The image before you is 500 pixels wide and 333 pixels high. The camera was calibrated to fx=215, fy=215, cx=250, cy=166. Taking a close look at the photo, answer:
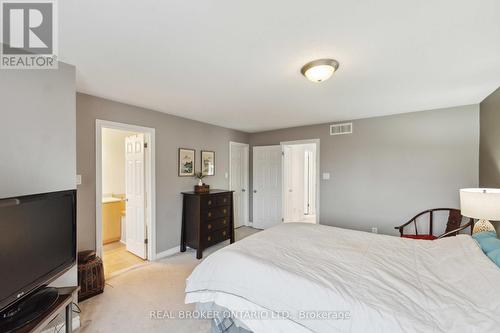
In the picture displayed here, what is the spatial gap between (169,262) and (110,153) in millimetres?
2669

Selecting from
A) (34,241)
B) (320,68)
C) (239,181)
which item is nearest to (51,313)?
(34,241)

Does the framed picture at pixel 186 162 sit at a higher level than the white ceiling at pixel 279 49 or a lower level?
lower

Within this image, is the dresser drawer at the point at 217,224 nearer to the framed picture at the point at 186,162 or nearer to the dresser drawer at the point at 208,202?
the dresser drawer at the point at 208,202

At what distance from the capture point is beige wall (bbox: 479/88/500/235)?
2475mm

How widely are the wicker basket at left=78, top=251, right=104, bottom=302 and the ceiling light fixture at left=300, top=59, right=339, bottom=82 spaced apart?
3068 millimetres

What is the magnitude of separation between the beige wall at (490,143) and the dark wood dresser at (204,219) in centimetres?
363

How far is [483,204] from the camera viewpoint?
2.06 metres

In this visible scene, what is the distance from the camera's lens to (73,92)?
1962 millimetres

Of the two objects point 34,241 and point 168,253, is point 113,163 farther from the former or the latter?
point 34,241

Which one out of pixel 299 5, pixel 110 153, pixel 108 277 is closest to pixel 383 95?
pixel 299 5

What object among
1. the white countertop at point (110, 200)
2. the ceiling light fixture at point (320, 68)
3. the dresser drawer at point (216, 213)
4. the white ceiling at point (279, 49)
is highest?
the white ceiling at point (279, 49)

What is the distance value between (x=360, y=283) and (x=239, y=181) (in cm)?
403

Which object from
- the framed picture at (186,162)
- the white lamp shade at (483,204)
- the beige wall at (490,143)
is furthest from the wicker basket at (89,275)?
the beige wall at (490,143)

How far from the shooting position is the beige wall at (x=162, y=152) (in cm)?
263
